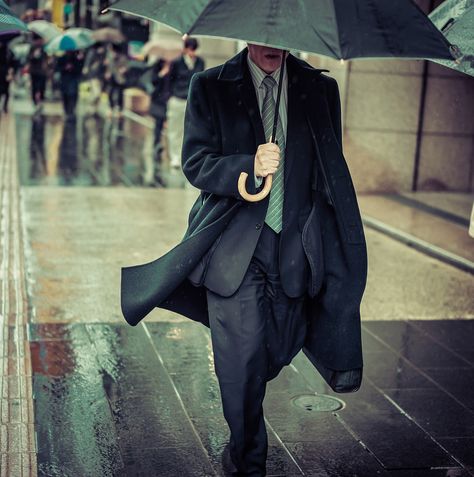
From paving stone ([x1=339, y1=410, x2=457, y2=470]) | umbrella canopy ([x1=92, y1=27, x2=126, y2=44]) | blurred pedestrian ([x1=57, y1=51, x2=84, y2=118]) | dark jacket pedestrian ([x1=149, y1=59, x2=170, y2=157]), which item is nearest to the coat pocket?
paving stone ([x1=339, y1=410, x2=457, y2=470])

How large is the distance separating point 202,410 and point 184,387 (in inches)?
14.2

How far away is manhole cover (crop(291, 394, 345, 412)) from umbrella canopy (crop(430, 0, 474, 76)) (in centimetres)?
186

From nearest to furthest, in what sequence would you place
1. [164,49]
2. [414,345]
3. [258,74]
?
[258,74] < [414,345] < [164,49]

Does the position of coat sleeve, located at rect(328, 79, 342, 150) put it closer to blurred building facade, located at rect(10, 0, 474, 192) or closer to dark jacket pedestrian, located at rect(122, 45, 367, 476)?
dark jacket pedestrian, located at rect(122, 45, 367, 476)

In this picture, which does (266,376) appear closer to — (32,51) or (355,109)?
(355,109)

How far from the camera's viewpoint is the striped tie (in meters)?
4.09

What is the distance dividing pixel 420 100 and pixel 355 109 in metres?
0.85

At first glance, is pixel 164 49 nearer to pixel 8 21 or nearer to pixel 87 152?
pixel 87 152

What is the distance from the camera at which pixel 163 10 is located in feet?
12.8

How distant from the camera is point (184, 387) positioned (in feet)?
17.7

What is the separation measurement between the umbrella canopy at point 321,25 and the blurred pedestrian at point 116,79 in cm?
2221

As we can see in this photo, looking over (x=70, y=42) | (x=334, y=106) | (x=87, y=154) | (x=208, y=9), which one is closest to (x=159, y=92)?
(x=87, y=154)

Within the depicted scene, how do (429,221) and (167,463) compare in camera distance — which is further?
(429,221)

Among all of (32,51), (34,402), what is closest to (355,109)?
(34,402)
